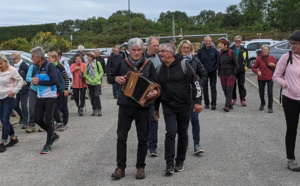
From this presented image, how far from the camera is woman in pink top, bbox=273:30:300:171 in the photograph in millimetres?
5867

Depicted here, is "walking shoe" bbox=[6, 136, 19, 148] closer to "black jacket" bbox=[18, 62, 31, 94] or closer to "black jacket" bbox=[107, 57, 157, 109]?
"black jacket" bbox=[18, 62, 31, 94]

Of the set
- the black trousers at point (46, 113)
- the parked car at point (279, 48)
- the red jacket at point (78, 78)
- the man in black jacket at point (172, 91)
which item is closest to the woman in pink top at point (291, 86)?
the man in black jacket at point (172, 91)

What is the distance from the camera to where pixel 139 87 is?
5.57 meters

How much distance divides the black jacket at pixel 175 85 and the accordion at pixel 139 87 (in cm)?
29

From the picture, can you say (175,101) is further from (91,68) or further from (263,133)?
(91,68)

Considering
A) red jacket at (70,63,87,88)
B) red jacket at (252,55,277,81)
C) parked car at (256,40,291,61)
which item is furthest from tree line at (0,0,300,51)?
red jacket at (252,55,277,81)

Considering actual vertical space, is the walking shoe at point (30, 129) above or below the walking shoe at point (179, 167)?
below

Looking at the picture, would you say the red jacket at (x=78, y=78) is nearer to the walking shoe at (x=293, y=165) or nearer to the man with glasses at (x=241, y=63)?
the man with glasses at (x=241, y=63)

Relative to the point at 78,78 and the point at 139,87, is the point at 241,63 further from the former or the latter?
the point at 139,87

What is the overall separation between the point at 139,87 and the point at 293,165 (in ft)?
7.94

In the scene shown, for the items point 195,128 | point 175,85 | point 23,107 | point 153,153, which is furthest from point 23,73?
point 175,85

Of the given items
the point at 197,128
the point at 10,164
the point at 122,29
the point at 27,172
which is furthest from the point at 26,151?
the point at 122,29

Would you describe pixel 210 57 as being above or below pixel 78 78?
above

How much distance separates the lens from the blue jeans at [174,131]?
5.83 meters
